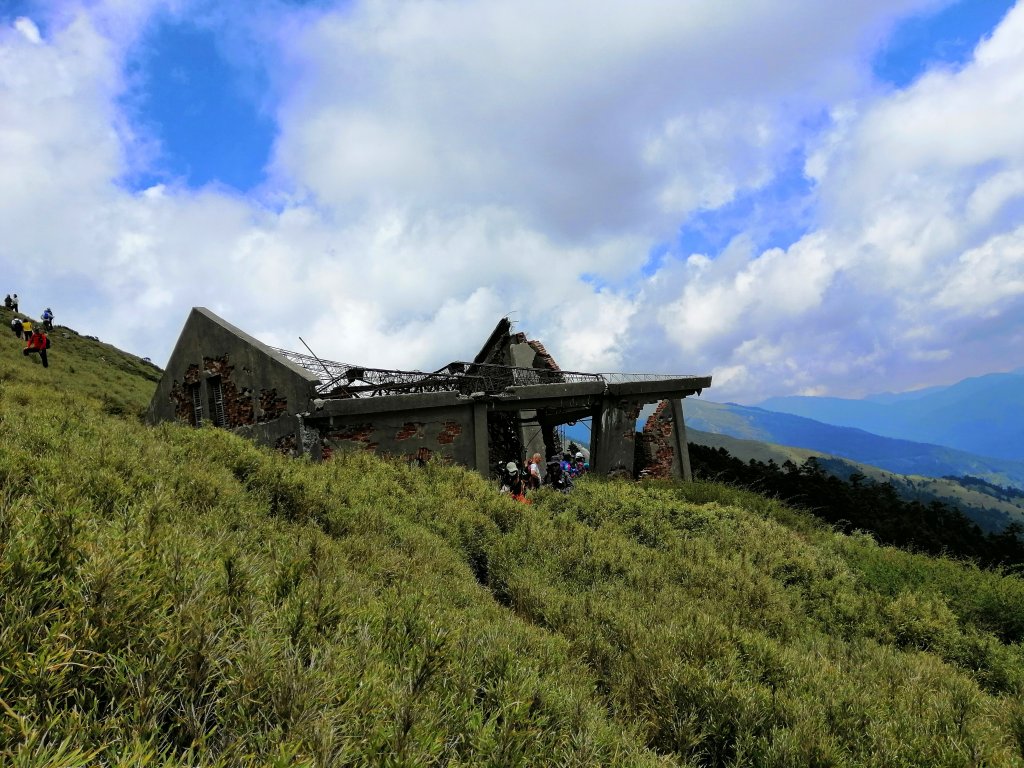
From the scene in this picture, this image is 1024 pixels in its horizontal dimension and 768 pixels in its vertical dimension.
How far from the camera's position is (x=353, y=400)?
13.2m

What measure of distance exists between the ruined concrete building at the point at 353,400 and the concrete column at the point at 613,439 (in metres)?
0.03

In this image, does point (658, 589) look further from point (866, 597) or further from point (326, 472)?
point (326, 472)

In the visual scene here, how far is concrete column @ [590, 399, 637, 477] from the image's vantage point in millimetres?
18688

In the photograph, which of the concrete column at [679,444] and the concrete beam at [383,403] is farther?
the concrete column at [679,444]

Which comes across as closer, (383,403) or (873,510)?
(383,403)

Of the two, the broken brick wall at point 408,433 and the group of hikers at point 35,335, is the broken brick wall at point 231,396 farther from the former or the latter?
the group of hikers at point 35,335

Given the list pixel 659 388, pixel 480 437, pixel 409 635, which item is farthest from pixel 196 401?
pixel 659 388

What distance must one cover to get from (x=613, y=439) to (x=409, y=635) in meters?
15.6

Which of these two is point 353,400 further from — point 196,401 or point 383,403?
point 196,401

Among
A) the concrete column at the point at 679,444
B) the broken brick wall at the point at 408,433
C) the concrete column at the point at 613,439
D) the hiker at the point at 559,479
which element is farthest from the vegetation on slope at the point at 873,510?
the broken brick wall at the point at 408,433

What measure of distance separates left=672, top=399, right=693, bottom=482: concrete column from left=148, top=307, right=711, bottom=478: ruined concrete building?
7.35 feet

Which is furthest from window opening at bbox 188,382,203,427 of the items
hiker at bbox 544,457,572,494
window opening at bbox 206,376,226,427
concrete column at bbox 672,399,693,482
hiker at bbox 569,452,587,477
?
concrete column at bbox 672,399,693,482

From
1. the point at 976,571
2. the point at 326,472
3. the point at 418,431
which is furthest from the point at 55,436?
the point at 976,571

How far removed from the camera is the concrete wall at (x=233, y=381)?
13.1 m
